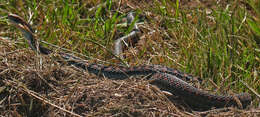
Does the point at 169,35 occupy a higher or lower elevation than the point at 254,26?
lower

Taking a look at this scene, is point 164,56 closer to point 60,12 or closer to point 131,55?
point 131,55

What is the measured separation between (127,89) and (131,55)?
1.80 m

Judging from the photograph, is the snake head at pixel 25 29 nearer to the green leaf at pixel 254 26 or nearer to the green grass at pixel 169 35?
the green grass at pixel 169 35

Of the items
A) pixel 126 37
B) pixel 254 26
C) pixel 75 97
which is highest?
pixel 254 26

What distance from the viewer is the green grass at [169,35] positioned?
585 cm

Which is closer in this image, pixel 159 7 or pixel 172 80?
pixel 172 80

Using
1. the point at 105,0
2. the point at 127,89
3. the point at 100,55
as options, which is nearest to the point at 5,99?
the point at 127,89

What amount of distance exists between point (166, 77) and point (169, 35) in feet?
6.07

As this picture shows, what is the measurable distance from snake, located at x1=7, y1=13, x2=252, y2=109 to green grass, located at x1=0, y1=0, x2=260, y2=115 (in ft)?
0.88

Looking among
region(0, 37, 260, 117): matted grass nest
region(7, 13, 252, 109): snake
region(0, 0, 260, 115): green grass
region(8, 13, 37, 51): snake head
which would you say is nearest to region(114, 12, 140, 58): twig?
region(0, 0, 260, 115): green grass

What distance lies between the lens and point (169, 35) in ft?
23.9

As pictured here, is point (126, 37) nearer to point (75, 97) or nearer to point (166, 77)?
point (166, 77)

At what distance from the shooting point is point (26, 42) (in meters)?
6.63

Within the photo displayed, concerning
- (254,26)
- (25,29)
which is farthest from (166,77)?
(25,29)
